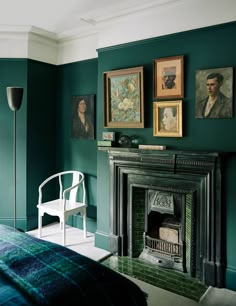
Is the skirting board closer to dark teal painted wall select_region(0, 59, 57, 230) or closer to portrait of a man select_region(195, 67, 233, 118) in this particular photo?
portrait of a man select_region(195, 67, 233, 118)

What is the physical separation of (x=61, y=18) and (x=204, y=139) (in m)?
2.18

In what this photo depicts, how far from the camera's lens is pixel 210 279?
105 inches

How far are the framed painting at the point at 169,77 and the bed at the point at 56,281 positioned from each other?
1848mm

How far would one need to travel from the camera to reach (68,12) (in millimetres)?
3297

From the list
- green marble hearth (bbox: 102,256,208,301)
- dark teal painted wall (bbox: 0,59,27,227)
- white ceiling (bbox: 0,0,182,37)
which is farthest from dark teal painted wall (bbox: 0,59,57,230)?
green marble hearth (bbox: 102,256,208,301)

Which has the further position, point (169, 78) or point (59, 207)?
point (59, 207)

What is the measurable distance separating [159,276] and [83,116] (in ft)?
7.42

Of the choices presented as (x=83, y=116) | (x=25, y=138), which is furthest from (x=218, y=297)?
(x=25, y=138)

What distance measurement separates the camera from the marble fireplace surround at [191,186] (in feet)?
8.63

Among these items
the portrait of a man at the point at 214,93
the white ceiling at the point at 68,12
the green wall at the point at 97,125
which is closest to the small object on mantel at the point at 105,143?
the green wall at the point at 97,125

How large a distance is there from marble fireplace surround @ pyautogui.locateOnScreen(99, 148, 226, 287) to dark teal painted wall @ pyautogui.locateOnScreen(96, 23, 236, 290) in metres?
0.08

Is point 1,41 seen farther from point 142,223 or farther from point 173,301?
point 173,301

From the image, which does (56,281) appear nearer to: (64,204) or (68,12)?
(64,204)

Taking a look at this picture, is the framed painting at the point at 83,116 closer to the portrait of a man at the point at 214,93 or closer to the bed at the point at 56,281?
the portrait of a man at the point at 214,93
